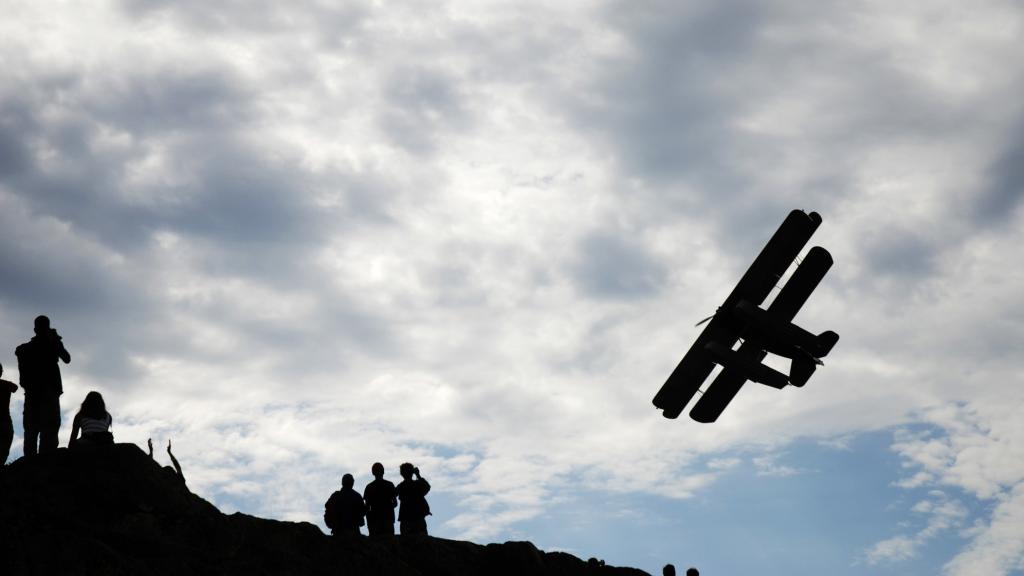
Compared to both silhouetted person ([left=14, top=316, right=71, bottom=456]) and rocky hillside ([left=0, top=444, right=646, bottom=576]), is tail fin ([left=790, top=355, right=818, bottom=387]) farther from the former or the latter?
silhouetted person ([left=14, top=316, right=71, bottom=456])

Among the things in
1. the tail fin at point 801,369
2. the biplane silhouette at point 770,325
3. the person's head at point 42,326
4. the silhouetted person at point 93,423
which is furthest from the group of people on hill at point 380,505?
the tail fin at point 801,369

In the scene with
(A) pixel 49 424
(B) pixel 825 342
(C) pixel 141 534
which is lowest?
(C) pixel 141 534

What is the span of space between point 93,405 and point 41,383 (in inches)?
61.0

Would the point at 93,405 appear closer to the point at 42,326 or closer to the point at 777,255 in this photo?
the point at 42,326

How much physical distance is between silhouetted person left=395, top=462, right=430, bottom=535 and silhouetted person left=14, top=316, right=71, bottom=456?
22.4 feet

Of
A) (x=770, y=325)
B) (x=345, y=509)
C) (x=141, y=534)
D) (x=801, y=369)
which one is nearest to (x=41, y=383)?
(x=141, y=534)

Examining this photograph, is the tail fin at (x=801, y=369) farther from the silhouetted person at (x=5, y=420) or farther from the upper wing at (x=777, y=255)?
the silhouetted person at (x=5, y=420)

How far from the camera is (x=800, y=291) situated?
97.9 ft

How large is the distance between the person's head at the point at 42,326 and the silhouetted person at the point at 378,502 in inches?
272

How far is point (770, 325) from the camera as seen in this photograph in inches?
1161

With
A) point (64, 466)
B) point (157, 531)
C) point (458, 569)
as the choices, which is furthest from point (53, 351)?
point (458, 569)

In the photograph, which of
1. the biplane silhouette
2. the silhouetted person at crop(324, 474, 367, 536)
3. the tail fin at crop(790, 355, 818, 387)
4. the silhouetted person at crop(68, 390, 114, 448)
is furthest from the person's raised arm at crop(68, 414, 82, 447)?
the tail fin at crop(790, 355, 818, 387)

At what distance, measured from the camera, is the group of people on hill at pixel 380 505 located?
61.2ft

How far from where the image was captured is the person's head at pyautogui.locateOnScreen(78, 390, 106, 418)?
16.2 m
